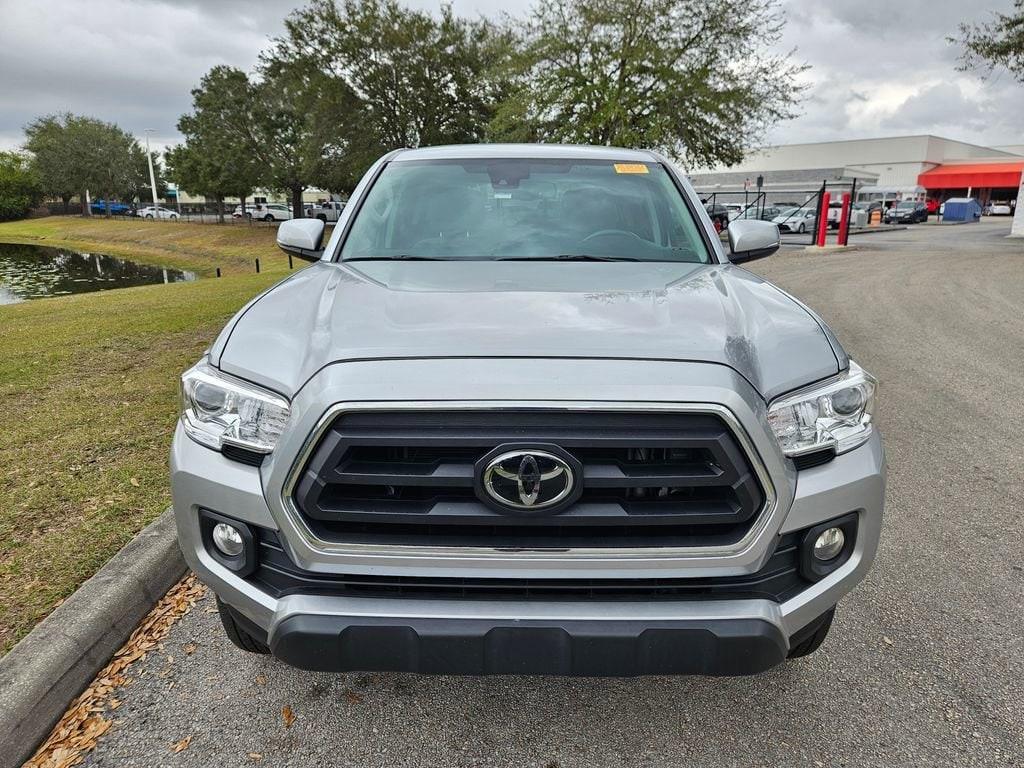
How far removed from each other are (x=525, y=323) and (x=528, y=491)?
0.51 meters

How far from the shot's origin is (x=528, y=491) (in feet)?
5.69

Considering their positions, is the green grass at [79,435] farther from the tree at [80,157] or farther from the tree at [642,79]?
the tree at [80,157]

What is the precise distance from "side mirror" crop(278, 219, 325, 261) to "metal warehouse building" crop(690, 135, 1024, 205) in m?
56.5

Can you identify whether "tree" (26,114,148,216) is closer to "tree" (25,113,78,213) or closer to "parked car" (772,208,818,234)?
"tree" (25,113,78,213)

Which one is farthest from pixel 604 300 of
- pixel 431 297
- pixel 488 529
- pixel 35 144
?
pixel 35 144

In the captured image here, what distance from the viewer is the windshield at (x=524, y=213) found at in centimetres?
304

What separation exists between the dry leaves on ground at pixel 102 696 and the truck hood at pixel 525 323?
1233 millimetres

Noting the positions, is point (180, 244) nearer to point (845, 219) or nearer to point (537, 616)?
point (845, 219)

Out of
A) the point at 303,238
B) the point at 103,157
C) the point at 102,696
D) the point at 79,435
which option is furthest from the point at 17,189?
the point at 102,696

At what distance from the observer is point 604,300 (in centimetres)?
224

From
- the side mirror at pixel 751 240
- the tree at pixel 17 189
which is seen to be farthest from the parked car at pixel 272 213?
the side mirror at pixel 751 240

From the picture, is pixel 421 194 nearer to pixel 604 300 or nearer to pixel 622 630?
pixel 604 300

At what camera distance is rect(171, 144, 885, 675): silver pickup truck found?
174 cm

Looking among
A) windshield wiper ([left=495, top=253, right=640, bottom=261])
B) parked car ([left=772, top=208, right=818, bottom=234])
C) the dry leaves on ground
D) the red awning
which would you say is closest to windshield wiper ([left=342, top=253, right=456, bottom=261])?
windshield wiper ([left=495, top=253, right=640, bottom=261])
